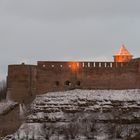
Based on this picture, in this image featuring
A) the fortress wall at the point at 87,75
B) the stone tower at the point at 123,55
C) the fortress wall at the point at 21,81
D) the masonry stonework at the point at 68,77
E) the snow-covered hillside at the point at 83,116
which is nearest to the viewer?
the snow-covered hillside at the point at 83,116

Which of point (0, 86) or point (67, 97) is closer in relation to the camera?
point (67, 97)

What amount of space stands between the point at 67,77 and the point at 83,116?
426cm

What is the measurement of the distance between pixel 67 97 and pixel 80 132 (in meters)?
5.56

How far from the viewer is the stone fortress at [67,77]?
75.4 m

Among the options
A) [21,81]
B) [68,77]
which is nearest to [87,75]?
→ [68,77]

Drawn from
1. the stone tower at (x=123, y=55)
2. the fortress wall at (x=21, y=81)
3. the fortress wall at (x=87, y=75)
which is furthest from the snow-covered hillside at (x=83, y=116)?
the stone tower at (x=123, y=55)

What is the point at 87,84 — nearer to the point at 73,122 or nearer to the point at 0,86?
the point at 73,122

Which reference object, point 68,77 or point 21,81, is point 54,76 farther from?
point 21,81

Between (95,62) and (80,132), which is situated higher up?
(95,62)

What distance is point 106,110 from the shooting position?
74000 mm

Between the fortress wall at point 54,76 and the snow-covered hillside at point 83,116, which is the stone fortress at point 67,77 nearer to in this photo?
the fortress wall at point 54,76

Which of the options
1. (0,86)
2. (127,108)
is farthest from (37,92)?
(0,86)

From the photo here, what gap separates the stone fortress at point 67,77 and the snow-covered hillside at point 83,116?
61 centimetres

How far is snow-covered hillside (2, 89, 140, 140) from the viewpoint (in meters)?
70.3
